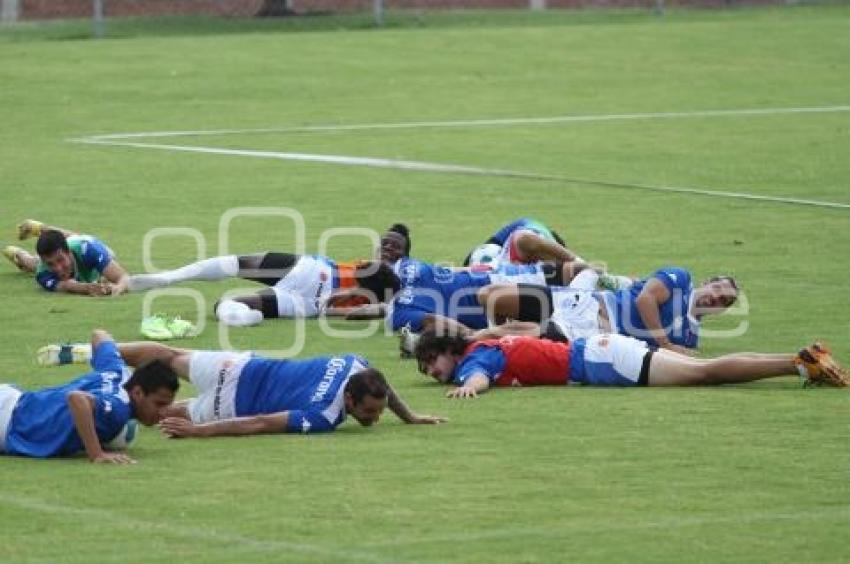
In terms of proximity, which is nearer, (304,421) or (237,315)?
(304,421)

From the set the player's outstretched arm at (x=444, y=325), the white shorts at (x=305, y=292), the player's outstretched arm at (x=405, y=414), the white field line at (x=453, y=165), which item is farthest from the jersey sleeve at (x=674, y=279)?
the white field line at (x=453, y=165)

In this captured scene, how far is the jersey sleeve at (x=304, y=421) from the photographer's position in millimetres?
15031

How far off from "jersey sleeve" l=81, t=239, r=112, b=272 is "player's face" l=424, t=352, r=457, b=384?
18.8 feet

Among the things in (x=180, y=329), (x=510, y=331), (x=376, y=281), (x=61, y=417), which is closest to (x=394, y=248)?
(x=376, y=281)

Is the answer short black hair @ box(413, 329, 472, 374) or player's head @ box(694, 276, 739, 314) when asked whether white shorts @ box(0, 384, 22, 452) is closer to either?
short black hair @ box(413, 329, 472, 374)

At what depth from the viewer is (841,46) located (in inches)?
1694

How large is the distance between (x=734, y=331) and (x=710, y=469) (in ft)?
18.6

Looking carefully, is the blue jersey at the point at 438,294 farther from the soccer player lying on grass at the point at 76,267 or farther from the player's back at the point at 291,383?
the player's back at the point at 291,383

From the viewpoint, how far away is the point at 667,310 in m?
18.0

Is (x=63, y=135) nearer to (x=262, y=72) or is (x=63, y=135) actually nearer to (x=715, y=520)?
(x=262, y=72)

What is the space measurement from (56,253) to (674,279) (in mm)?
6616

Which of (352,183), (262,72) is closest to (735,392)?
(352,183)

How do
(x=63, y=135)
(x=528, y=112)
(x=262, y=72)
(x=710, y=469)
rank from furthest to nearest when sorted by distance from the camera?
(x=262, y=72) < (x=528, y=112) < (x=63, y=135) < (x=710, y=469)

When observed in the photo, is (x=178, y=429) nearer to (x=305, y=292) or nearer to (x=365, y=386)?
(x=365, y=386)
